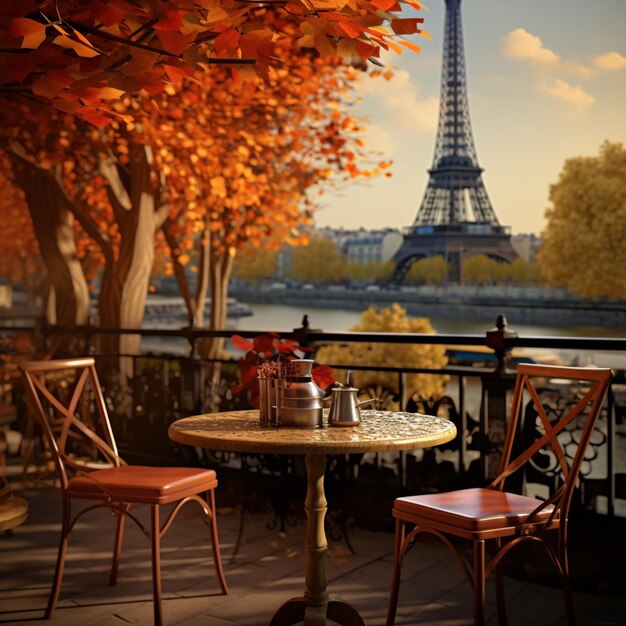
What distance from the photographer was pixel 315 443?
2598 mm

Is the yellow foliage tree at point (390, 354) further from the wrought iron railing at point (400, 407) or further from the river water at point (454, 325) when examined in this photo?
the river water at point (454, 325)

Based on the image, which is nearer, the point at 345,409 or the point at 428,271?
the point at 345,409

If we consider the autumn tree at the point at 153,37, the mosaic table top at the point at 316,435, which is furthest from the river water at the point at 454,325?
the autumn tree at the point at 153,37

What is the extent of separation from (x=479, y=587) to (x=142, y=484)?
1.28m

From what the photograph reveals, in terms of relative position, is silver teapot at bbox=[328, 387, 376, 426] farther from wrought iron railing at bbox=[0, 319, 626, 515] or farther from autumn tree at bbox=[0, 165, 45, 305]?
autumn tree at bbox=[0, 165, 45, 305]

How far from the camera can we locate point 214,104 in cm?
873

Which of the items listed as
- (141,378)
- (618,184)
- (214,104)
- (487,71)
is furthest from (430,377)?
(487,71)

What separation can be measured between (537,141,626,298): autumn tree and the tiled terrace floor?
3647 centimetres

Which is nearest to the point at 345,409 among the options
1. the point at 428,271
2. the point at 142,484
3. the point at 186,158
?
the point at 142,484

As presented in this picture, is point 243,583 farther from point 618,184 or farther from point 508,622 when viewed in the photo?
point 618,184

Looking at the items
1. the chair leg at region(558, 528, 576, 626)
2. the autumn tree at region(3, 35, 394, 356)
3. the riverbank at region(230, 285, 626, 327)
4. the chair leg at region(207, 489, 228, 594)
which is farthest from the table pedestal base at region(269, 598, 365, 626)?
the riverbank at region(230, 285, 626, 327)

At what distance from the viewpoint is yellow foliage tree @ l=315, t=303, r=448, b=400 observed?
48.9 feet

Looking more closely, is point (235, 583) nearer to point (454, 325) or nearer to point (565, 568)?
point (565, 568)

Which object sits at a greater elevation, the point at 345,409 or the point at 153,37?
the point at 153,37
